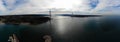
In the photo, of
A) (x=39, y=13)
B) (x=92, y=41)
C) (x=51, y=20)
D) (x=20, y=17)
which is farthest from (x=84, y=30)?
(x=20, y=17)

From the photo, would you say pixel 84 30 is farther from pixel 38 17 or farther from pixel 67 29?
pixel 38 17

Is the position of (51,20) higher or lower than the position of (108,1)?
lower

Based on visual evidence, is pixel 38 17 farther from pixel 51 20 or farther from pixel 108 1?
pixel 108 1

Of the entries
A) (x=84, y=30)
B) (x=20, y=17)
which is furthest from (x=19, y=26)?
(x=84, y=30)

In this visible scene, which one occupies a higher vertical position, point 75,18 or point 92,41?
point 75,18

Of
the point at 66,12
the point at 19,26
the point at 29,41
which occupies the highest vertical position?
the point at 66,12
